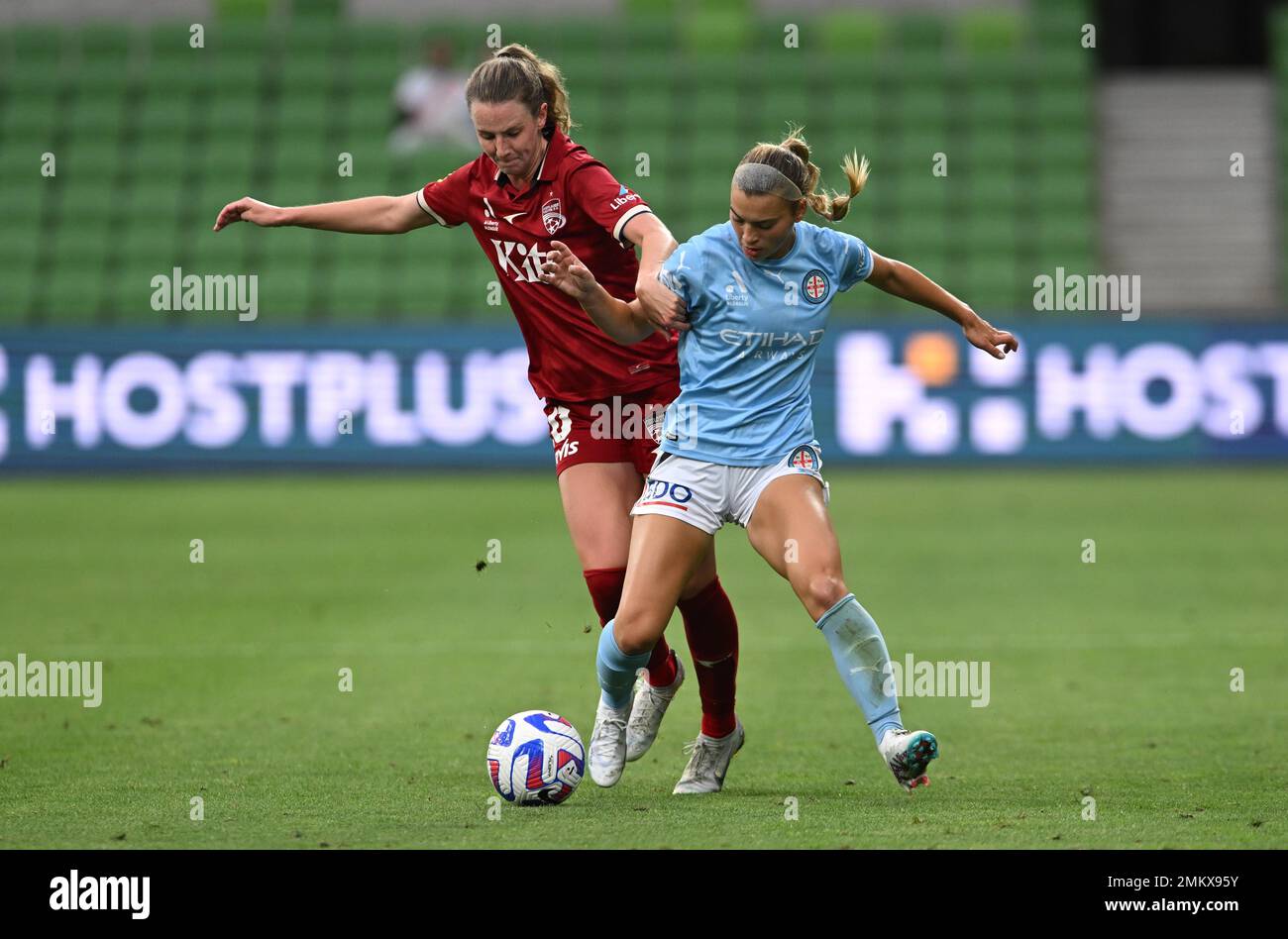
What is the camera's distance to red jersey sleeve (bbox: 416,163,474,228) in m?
6.61

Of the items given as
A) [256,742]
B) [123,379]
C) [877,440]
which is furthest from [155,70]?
[256,742]

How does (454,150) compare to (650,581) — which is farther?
(454,150)

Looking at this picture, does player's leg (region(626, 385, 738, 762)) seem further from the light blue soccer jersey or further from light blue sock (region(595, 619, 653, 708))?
the light blue soccer jersey

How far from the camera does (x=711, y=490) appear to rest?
6043 mm

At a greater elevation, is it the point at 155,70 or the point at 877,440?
the point at 155,70

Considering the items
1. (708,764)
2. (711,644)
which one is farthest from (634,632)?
(708,764)

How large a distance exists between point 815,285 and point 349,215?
6.11 feet

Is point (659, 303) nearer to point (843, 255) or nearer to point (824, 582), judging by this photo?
point (843, 255)

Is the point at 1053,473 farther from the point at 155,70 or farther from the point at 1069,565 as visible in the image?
the point at 155,70

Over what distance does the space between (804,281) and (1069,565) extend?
7.26 m

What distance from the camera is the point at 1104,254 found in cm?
2312

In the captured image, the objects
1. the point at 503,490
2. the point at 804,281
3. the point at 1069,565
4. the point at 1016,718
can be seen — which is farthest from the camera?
the point at 503,490

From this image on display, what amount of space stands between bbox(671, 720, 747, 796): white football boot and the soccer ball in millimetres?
427
